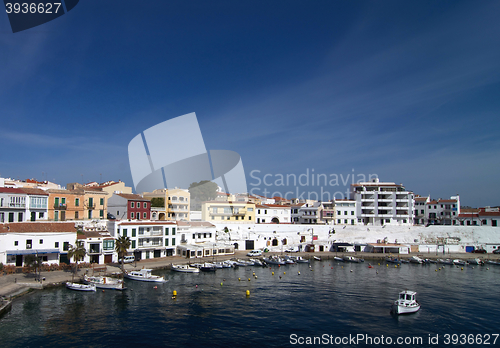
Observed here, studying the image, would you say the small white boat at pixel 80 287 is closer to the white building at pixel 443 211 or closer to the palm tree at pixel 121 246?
the palm tree at pixel 121 246

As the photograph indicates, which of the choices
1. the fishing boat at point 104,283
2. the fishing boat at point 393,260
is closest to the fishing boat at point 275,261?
the fishing boat at point 393,260

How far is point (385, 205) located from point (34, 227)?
8820 centimetres

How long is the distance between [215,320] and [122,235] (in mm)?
31637

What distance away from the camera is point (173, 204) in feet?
→ 290

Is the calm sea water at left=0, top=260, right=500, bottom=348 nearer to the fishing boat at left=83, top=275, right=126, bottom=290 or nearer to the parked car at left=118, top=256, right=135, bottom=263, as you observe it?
the fishing boat at left=83, top=275, right=126, bottom=290

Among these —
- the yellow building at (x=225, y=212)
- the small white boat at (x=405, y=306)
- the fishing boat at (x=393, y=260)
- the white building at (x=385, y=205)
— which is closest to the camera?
the small white boat at (x=405, y=306)

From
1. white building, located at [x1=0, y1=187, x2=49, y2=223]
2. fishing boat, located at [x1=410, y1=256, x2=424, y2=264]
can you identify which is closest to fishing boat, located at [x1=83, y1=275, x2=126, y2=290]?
white building, located at [x1=0, y1=187, x2=49, y2=223]

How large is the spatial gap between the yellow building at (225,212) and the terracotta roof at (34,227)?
1607 inches

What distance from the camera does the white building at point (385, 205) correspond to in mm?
100000

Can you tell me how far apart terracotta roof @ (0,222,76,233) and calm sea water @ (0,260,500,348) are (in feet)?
38.9

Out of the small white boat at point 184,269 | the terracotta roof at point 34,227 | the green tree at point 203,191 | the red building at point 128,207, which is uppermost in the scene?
the green tree at point 203,191

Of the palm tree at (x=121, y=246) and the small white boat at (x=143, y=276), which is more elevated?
the palm tree at (x=121, y=246)

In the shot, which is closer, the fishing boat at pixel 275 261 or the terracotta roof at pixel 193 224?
the fishing boat at pixel 275 261

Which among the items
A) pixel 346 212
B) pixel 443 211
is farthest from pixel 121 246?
pixel 443 211
